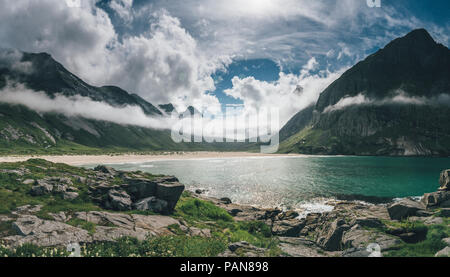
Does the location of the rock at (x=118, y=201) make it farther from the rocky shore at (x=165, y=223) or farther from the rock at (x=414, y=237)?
the rock at (x=414, y=237)

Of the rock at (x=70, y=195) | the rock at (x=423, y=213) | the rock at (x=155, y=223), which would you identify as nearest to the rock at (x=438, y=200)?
the rock at (x=423, y=213)

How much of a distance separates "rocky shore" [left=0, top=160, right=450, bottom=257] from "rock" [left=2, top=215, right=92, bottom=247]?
47 millimetres

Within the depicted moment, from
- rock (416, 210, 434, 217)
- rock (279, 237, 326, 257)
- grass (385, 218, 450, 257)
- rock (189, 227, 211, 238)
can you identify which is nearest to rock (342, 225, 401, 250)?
grass (385, 218, 450, 257)

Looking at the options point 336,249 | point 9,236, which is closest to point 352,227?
point 336,249

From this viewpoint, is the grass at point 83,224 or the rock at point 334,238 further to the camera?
the rock at point 334,238

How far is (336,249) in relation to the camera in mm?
18422

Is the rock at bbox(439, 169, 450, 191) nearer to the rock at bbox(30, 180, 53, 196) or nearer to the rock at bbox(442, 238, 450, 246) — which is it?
the rock at bbox(442, 238, 450, 246)

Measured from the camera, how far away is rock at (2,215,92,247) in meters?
11.1

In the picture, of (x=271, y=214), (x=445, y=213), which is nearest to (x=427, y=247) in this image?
(x=445, y=213)

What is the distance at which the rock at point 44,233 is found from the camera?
36.3 ft

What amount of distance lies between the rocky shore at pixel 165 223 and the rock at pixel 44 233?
47 mm

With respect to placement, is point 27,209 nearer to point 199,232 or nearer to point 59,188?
point 59,188

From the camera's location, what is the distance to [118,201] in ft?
66.4
